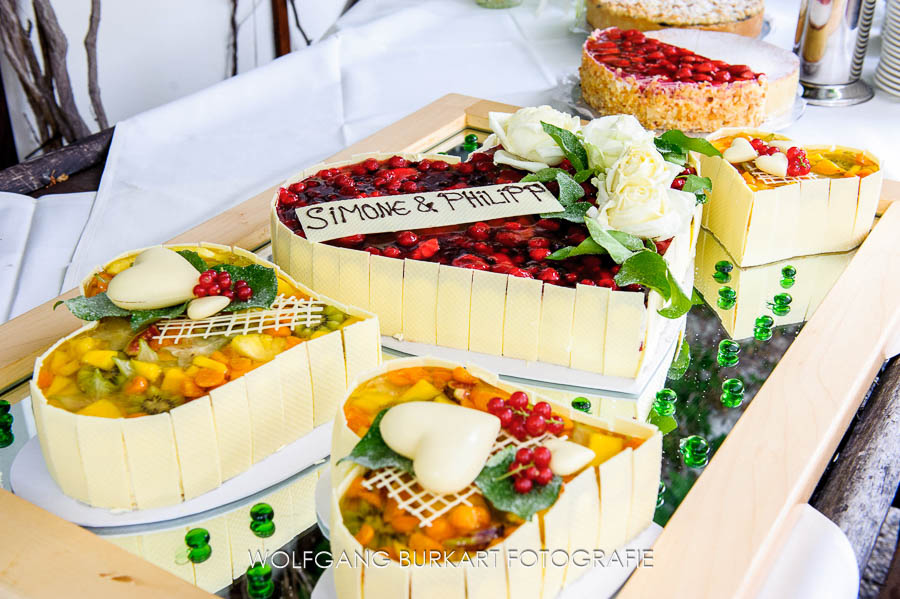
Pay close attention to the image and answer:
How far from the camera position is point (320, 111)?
2178mm

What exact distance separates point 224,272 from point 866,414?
2.64 ft

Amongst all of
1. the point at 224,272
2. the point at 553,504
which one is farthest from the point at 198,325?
the point at 553,504

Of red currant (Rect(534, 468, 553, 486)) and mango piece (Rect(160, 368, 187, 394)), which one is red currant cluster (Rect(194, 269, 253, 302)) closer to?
mango piece (Rect(160, 368, 187, 394))

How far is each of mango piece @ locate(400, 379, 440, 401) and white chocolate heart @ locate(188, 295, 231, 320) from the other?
0.28 metres

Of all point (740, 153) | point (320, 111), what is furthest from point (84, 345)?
point (320, 111)

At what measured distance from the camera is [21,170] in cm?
179

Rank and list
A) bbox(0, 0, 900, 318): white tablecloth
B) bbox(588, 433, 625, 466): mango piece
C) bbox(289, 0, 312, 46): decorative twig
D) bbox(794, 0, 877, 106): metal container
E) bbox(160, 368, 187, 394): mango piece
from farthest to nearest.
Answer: bbox(289, 0, 312, 46): decorative twig → bbox(794, 0, 877, 106): metal container → bbox(0, 0, 900, 318): white tablecloth → bbox(160, 368, 187, 394): mango piece → bbox(588, 433, 625, 466): mango piece

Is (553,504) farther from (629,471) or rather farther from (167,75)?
(167,75)

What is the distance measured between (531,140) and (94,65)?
1.53m

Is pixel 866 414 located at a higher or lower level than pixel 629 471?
lower

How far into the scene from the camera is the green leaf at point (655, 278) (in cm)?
106

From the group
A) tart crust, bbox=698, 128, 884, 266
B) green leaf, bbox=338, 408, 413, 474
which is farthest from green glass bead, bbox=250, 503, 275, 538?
tart crust, bbox=698, 128, 884, 266

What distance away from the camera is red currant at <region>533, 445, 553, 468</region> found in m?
0.75

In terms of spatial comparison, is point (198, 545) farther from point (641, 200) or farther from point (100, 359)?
point (641, 200)
